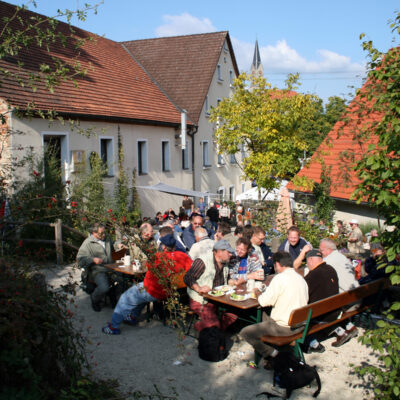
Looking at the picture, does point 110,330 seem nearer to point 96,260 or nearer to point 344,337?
point 96,260

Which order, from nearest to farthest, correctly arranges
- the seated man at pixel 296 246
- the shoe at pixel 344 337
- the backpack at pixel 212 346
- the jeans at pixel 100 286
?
the backpack at pixel 212 346, the shoe at pixel 344 337, the jeans at pixel 100 286, the seated man at pixel 296 246

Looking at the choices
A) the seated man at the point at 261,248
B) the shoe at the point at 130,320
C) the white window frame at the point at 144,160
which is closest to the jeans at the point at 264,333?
the shoe at the point at 130,320

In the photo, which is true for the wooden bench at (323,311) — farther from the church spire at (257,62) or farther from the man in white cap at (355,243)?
the church spire at (257,62)

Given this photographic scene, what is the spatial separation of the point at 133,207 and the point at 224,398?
48.9 ft

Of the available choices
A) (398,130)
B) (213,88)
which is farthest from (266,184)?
(398,130)

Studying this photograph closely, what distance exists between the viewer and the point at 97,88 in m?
19.3

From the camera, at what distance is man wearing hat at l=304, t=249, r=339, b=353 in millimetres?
6366

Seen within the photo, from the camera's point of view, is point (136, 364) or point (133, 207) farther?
point (133, 207)

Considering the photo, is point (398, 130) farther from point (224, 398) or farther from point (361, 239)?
point (361, 239)

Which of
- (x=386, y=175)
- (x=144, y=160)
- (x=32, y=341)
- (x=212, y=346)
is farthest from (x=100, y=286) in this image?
(x=144, y=160)

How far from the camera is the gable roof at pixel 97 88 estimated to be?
15016 mm

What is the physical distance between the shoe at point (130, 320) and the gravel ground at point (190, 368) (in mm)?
140

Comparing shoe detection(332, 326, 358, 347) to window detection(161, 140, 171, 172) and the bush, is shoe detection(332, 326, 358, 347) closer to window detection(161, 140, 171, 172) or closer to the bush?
the bush

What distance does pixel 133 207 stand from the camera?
1961 cm
